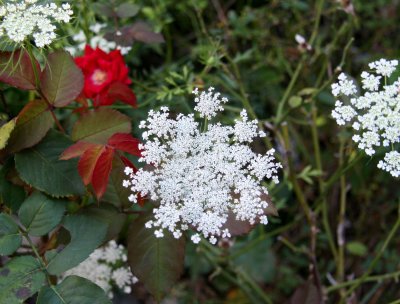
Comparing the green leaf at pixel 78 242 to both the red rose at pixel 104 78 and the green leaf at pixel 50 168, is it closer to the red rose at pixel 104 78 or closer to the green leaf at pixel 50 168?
the green leaf at pixel 50 168

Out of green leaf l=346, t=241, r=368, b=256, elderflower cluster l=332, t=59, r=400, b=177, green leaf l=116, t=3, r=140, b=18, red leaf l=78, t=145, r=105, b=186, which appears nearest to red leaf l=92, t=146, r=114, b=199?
red leaf l=78, t=145, r=105, b=186

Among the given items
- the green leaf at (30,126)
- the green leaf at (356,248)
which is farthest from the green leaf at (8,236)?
the green leaf at (356,248)

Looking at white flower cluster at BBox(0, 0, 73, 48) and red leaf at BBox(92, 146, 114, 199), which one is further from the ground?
white flower cluster at BBox(0, 0, 73, 48)

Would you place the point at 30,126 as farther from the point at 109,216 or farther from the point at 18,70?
the point at 109,216

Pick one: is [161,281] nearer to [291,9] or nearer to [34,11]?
[34,11]

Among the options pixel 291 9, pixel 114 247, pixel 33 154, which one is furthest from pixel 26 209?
pixel 291 9

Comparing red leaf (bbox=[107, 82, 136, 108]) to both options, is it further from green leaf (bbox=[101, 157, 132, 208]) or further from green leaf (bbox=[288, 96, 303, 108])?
green leaf (bbox=[288, 96, 303, 108])

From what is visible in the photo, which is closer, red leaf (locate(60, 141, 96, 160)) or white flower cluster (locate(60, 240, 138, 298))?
red leaf (locate(60, 141, 96, 160))
